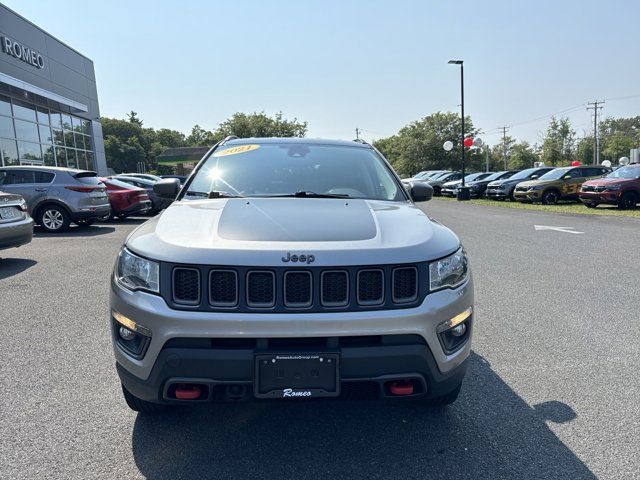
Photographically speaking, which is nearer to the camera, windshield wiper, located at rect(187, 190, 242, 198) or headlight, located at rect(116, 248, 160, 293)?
headlight, located at rect(116, 248, 160, 293)

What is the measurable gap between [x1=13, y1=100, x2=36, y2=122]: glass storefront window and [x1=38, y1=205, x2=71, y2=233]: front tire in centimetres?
1336

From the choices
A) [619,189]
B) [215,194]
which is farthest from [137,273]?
[619,189]

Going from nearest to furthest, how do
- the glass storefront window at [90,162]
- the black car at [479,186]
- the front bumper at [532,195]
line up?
the front bumper at [532,195]
the black car at [479,186]
the glass storefront window at [90,162]

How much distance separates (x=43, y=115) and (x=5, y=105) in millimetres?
3607

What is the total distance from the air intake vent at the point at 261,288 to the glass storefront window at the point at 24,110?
2430 cm

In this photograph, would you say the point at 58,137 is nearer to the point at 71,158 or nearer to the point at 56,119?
the point at 56,119

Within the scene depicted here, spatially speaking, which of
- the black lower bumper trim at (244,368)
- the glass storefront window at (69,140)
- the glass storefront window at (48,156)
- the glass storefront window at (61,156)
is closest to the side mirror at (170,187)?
the black lower bumper trim at (244,368)

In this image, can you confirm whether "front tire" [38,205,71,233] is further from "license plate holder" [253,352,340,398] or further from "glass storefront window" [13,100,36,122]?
"glass storefront window" [13,100,36,122]

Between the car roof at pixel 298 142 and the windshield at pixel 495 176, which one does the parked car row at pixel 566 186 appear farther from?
the car roof at pixel 298 142

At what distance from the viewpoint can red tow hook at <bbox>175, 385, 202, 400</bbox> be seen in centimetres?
214

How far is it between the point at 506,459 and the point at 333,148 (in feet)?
8.68

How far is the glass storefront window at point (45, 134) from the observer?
23.7 m

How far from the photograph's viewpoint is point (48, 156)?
24.0 metres

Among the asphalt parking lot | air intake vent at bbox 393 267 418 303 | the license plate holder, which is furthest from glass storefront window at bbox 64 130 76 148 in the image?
air intake vent at bbox 393 267 418 303
